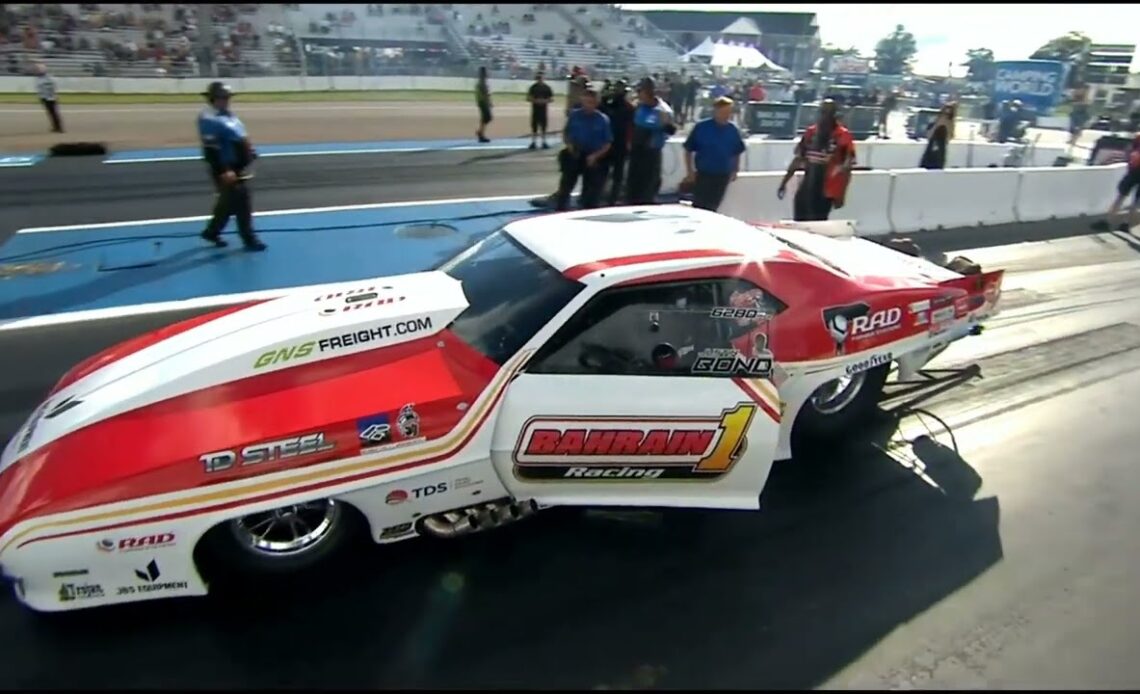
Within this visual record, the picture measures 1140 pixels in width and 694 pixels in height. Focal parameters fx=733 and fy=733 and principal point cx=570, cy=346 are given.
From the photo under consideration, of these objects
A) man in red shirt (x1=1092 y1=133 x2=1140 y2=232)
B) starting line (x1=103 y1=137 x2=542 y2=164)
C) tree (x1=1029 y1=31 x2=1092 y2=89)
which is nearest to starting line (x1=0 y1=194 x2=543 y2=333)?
starting line (x1=103 y1=137 x2=542 y2=164)

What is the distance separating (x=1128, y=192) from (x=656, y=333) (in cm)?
1138

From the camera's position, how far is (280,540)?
10.3 ft

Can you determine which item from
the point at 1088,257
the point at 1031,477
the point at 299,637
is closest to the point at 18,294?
the point at 299,637

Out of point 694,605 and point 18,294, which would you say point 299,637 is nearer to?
point 694,605

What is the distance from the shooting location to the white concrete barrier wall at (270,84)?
75.8 feet

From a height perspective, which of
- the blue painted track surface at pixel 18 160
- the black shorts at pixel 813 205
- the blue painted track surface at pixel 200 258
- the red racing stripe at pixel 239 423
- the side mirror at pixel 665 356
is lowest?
the blue painted track surface at pixel 18 160

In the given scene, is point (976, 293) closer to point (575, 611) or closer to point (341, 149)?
point (575, 611)

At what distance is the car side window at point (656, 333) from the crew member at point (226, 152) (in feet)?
16.4

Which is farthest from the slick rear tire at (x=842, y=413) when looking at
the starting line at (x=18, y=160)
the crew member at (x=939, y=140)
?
the starting line at (x=18, y=160)

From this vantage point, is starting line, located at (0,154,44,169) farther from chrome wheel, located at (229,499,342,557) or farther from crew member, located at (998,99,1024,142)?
crew member, located at (998,99,1024,142)

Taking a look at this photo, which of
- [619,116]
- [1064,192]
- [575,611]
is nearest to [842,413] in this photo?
[575,611]

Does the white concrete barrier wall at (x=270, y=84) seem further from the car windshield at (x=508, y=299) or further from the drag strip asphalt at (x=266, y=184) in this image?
the car windshield at (x=508, y=299)

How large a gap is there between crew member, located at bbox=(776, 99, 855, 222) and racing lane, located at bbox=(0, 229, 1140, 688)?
3951 millimetres

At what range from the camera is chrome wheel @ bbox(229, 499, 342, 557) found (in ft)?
10.0
